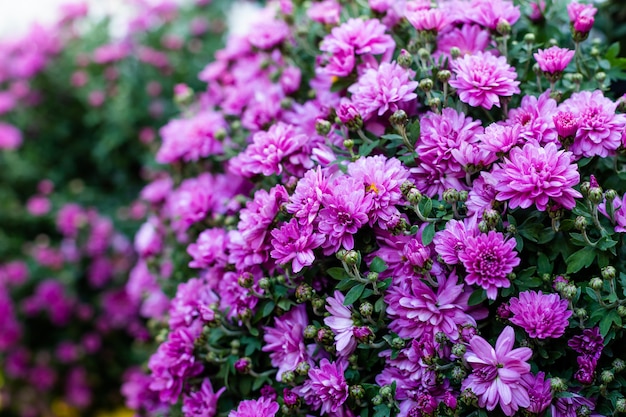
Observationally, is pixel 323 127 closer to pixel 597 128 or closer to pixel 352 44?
pixel 352 44

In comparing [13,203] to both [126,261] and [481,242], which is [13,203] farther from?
[481,242]

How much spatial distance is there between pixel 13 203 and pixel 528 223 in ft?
9.36

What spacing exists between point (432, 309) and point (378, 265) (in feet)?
0.49

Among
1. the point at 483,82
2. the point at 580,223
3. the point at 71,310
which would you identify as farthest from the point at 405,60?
the point at 71,310

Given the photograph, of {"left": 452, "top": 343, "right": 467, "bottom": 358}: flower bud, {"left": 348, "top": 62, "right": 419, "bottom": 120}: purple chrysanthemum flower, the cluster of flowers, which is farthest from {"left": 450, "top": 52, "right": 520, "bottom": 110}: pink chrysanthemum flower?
the cluster of flowers

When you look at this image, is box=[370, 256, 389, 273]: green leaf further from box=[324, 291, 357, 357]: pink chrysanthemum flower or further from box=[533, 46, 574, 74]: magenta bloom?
box=[533, 46, 574, 74]: magenta bloom

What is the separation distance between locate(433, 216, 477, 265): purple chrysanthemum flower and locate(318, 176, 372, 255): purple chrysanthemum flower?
17 cm

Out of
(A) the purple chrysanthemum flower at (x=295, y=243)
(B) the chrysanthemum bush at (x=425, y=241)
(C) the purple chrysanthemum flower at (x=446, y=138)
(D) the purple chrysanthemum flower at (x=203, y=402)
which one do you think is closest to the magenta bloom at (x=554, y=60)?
(B) the chrysanthemum bush at (x=425, y=241)

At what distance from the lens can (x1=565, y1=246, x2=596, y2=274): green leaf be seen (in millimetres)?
1360

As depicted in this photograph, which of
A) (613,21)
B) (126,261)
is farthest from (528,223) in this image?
(126,261)

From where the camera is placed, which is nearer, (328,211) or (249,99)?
(328,211)

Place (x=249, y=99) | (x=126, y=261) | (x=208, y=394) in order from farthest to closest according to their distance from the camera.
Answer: (x=126, y=261) < (x=249, y=99) < (x=208, y=394)

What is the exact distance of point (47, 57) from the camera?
364 centimetres

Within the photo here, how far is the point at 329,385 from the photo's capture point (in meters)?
1.40
